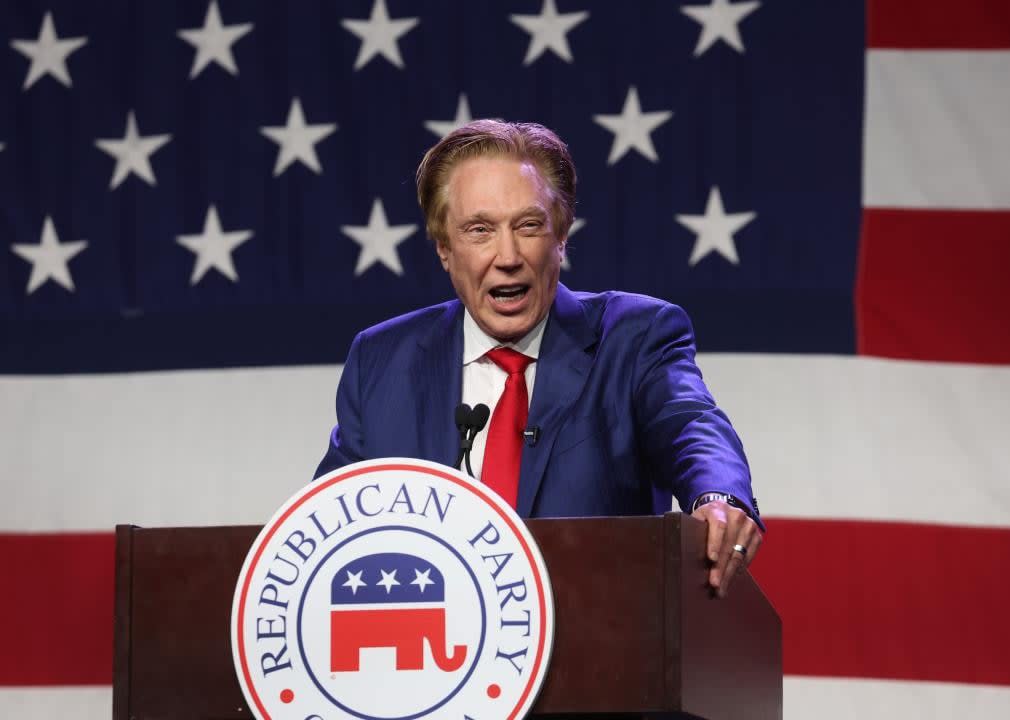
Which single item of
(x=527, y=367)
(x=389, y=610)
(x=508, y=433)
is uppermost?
(x=527, y=367)

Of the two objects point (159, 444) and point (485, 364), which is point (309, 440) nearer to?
point (159, 444)

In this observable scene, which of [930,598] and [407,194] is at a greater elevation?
[407,194]

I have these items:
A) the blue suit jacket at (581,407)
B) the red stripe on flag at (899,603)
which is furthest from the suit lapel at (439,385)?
the red stripe on flag at (899,603)

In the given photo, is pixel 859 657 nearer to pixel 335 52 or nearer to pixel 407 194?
pixel 407 194

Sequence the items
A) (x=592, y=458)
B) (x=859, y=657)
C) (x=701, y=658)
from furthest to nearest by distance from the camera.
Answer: (x=859, y=657)
(x=592, y=458)
(x=701, y=658)

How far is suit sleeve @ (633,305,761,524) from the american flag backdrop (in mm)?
1523

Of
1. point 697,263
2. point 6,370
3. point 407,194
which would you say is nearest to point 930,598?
point 697,263

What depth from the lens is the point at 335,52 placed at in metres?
3.77

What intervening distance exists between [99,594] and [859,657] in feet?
6.31

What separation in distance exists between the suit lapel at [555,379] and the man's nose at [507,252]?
0.35 ft

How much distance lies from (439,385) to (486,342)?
0.11m

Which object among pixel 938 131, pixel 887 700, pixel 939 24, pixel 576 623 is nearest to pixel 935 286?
pixel 938 131

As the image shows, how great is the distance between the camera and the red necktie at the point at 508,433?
1870 millimetres

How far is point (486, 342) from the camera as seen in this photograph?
6.79 feet
